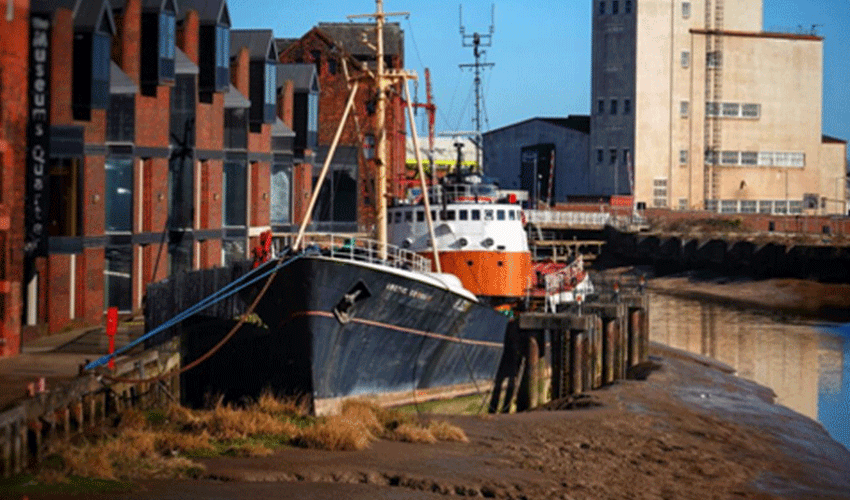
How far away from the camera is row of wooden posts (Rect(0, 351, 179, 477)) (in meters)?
19.4

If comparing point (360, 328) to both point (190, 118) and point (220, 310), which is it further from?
point (190, 118)

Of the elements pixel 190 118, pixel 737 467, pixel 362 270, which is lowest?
pixel 737 467

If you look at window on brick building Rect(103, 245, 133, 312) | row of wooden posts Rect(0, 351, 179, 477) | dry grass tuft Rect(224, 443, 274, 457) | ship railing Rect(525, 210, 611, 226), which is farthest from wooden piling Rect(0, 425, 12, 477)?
ship railing Rect(525, 210, 611, 226)

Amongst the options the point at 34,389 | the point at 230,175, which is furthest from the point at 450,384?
the point at 230,175

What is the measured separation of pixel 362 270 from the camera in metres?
27.2

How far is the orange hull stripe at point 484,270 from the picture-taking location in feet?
125

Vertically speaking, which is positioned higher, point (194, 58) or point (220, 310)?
point (194, 58)

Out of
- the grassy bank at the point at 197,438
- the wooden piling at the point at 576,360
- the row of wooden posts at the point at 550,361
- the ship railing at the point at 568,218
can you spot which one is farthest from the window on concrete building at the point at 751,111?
the grassy bank at the point at 197,438

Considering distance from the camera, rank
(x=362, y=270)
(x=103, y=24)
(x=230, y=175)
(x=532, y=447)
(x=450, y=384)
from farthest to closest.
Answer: (x=230, y=175) → (x=103, y=24) → (x=450, y=384) → (x=362, y=270) → (x=532, y=447)

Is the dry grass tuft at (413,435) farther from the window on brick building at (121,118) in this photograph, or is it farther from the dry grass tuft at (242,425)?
the window on brick building at (121,118)

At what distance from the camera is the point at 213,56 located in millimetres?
45188

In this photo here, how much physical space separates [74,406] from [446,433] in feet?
21.9

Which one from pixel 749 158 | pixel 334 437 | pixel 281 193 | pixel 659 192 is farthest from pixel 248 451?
pixel 749 158

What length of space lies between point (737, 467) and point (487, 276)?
46.7ft
